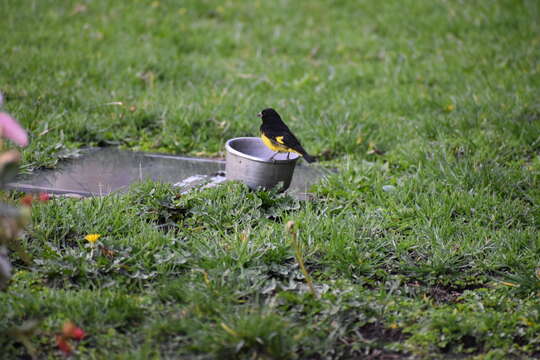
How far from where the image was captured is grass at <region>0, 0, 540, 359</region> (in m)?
2.28

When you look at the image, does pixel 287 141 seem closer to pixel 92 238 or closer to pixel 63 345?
pixel 92 238

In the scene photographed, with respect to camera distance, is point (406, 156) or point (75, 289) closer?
point (75, 289)

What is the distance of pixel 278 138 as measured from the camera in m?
3.38

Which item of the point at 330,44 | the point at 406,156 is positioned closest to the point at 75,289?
the point at 406,156

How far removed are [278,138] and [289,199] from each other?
0.37 m

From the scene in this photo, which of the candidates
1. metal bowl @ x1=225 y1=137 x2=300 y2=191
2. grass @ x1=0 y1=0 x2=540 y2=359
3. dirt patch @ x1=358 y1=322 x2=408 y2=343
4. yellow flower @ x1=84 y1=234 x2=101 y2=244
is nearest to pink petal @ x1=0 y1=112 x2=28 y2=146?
grass @ x1=0 y1=0 x2=540 y2=359

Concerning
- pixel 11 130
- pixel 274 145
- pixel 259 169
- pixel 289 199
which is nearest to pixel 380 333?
pixel 289 199

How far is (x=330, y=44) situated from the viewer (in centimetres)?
721

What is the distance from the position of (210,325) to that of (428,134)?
318cm

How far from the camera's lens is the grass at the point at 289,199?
2.28 meters

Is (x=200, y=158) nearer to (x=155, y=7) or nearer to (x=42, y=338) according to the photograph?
(x=42, y=338)

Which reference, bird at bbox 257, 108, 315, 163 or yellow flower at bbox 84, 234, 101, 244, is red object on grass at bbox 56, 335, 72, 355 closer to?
yellow flower at bbox 84, 234, 101, 244

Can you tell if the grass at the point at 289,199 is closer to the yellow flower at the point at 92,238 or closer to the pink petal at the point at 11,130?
the yellow flower at the point at 92,238

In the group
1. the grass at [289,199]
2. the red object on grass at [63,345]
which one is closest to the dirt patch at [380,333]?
the grass at [289,199]
